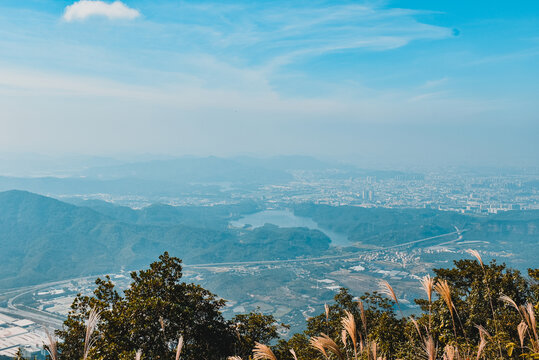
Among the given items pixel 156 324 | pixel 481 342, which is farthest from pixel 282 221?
pixel 481 342

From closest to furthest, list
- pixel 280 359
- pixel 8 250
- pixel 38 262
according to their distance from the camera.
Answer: pixel 280 359 → pixel 38 262 → pixel 8 250

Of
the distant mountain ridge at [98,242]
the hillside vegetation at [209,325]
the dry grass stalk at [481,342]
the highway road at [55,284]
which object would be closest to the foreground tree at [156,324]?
the hillside vegetation at [209,325]

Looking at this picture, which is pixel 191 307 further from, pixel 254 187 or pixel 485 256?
pixel 254 187

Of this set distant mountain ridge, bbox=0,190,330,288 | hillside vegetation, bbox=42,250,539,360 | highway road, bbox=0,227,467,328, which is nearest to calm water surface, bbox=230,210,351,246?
distant mountain ridge, bbox=0,190,330,288

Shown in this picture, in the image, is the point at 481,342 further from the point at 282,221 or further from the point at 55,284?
the point at 282,221

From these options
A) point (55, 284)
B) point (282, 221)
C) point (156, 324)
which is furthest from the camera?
point (282, 221)

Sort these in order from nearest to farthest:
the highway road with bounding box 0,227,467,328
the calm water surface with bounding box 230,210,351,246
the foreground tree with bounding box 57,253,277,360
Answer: the foreground tree with bounding box 57,253,277,360 → the highway road with bounding box 0,227,467,328 → the calm water surface with bounding box 230,210,351,246

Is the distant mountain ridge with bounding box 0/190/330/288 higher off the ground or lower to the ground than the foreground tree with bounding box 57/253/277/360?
lower

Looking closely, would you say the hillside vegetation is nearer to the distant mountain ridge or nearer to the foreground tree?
the foreground tree

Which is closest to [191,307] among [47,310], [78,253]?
[47,310]

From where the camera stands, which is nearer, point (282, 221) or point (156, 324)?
point (156, 324)

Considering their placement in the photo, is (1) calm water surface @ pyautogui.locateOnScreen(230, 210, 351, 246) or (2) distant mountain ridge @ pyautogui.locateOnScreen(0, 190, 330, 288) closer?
(2) distant mountain ridge @ pyautogui.locateOnScreen(0, 190, 330, 288)
